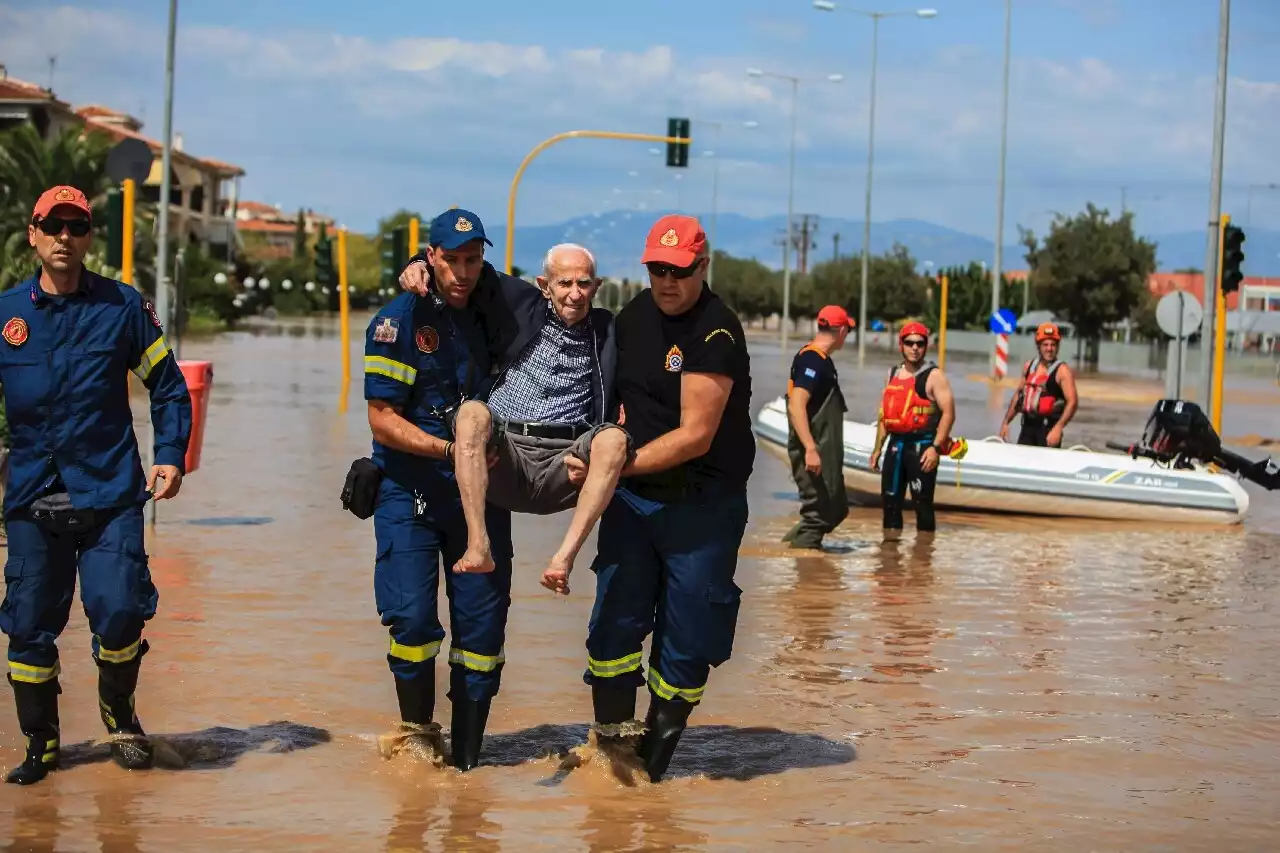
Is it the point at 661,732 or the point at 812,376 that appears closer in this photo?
the point at 661,732

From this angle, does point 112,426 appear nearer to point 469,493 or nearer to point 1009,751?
point 469,493

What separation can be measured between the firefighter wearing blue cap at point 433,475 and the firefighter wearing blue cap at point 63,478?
27.9 inches

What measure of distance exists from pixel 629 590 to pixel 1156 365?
68.3 metres

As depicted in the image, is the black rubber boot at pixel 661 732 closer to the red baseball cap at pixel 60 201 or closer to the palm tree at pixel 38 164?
the red baseball cap at pixel 60 201

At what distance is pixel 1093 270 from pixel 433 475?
68910 mm

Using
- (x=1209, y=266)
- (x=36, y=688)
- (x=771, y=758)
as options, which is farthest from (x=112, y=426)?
(x=1209, y=266)

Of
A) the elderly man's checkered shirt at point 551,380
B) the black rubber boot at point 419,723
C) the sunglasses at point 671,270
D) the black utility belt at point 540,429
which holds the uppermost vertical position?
the sunglasses at point 671,270

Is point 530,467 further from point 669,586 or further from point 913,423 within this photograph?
point 913,423

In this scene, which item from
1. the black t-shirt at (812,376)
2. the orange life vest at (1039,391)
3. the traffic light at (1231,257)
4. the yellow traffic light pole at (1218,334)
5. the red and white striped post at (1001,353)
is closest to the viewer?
the black t-shirt at (812,376)

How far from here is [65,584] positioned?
636 cm

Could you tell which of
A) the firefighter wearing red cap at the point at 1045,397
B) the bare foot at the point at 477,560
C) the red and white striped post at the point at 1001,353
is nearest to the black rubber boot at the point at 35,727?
the bare foot at the point at 477,560

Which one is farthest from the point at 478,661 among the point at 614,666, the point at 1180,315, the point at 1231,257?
the point at 1231,257

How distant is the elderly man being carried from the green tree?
6836cm

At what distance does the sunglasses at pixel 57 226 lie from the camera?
20.7ft
